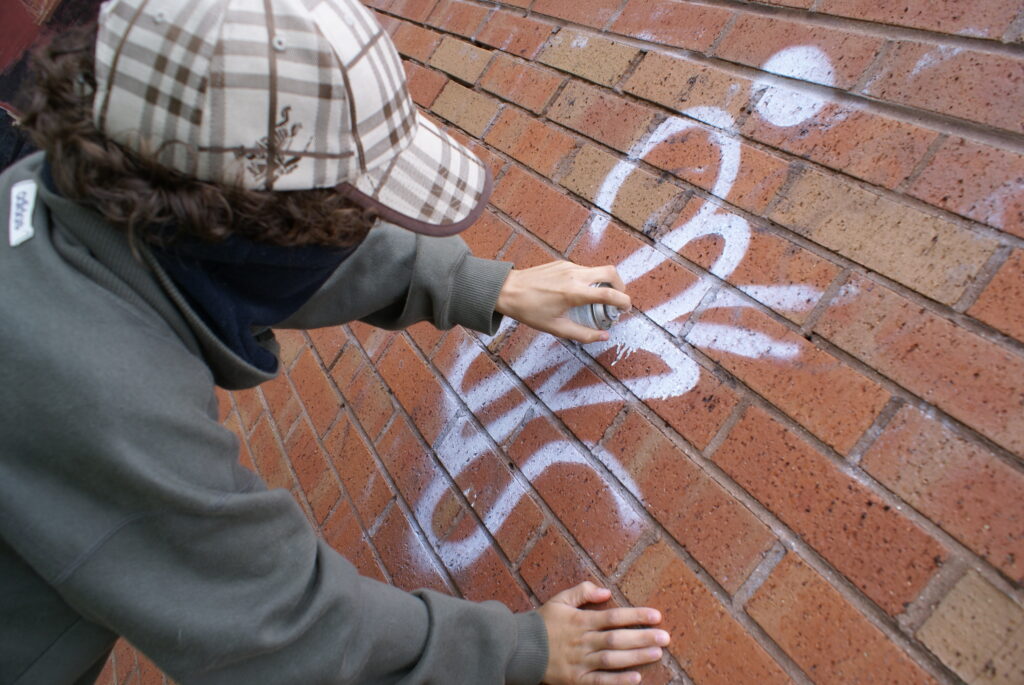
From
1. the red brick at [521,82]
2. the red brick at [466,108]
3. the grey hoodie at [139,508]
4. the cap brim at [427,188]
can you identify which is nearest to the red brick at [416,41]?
the red brick at [466,108]

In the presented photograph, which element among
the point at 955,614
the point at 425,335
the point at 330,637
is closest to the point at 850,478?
the point at 955,614

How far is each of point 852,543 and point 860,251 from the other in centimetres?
41

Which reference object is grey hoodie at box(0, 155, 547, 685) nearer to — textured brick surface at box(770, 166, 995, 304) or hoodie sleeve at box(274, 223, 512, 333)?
hoodie sleeve at box(274, 223, 512, 333)

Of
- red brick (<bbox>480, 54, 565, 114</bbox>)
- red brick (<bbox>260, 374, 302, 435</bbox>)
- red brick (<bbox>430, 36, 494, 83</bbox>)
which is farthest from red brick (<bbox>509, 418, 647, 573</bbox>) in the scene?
red brick (<bbox>430, 36, 494, 83</bbox>)

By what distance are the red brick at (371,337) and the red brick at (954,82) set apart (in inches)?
47.4

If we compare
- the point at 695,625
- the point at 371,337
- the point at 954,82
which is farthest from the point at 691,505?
the point at 371,337

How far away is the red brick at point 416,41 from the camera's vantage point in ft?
6.88

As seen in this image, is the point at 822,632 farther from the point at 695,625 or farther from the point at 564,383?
the point at 564,383

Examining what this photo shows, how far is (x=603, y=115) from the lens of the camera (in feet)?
4.83

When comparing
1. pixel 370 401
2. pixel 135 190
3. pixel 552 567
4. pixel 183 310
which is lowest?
pixel 370 401

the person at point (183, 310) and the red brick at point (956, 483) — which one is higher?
the red brick at point (956, 483)

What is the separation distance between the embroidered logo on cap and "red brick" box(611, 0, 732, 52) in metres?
1.13

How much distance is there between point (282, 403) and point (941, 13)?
70.9 inches

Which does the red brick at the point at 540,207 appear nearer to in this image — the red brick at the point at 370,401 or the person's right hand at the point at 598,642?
the red brick at the point at 370,401
